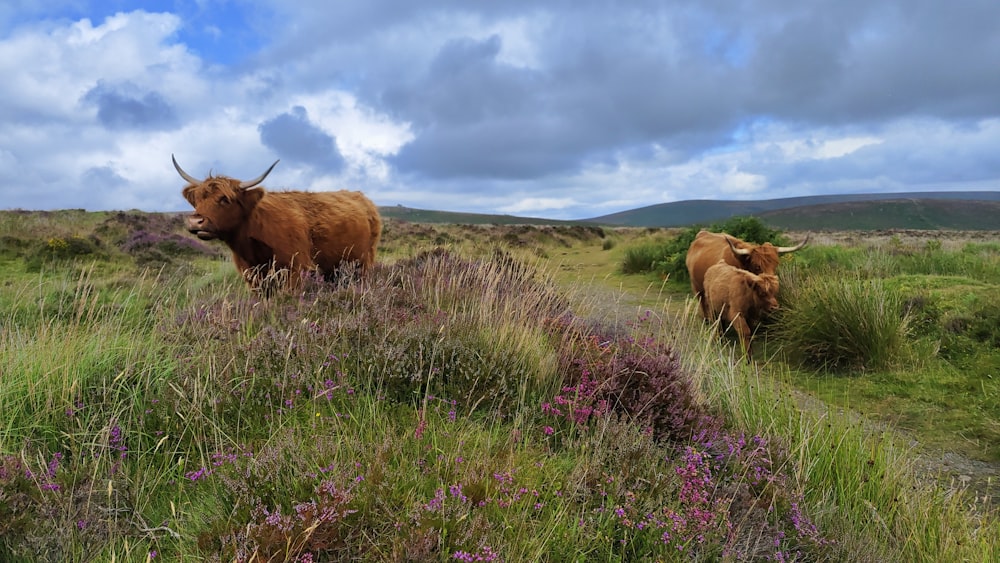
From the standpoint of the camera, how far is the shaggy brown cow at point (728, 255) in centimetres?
871

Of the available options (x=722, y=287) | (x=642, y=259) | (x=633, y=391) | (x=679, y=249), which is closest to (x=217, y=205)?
(x=633, y=391)

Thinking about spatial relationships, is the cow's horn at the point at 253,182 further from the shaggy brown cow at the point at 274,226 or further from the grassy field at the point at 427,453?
the grassy field at the point at 427,453

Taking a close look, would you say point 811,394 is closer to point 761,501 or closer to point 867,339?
point 867,339

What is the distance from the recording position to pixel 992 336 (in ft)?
21.8

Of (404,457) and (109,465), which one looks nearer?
(404,457)

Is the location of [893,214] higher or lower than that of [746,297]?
higher

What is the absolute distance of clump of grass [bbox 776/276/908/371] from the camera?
6.53 metres

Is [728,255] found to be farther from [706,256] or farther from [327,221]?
[327,221]

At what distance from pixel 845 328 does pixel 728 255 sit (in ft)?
9.75

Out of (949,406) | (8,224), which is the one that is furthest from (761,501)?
(8,224)

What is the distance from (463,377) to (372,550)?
155cm

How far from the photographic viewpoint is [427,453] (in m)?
2.45

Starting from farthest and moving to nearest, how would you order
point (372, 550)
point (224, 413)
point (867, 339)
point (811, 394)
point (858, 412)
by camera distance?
point (867, 339)
point (811, 394)
point (858, 412)
point (224, 413)
point (372, 550)

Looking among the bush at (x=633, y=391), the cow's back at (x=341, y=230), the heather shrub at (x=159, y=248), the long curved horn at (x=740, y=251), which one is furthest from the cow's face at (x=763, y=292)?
the heather shrub at (x=159, y=248)
